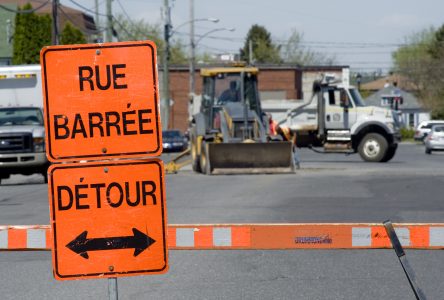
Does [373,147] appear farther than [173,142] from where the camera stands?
No

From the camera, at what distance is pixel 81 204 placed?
5.84 meters

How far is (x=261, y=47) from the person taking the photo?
137 metres

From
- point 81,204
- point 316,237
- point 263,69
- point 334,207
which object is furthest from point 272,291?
point 263,69

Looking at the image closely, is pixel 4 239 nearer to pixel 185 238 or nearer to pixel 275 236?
pixel 185 238

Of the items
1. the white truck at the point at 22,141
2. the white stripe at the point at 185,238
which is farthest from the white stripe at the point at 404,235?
the white truck at the point at 22,141

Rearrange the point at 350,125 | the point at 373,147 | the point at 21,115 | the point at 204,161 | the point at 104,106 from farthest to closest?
1. the point at 350,125
2. the point at 373,147
3. the point at 204,161
4. the point at 21,115
5. the point at 104,106

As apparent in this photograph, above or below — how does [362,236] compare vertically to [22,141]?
above

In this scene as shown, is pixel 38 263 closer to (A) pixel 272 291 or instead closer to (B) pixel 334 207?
(A) pixel 272 291

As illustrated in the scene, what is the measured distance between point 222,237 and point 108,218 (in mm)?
1196

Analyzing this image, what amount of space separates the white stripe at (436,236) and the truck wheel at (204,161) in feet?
69.6

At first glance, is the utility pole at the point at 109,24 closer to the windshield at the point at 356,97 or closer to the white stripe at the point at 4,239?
the windshield at the point at 356,97

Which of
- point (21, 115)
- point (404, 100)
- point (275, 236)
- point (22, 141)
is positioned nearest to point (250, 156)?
point (21, 115)

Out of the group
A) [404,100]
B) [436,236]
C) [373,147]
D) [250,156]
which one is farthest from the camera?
[404,100]

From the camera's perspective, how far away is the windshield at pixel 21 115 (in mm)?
25453
